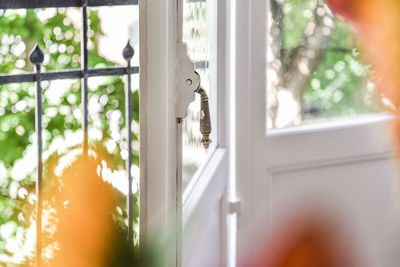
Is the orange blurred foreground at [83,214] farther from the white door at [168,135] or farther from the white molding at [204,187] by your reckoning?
the white molding at [204,187]

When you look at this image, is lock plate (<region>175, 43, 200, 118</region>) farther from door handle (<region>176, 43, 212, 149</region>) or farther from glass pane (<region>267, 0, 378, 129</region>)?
glass pane (<region>267, 0, 378, 129</region>)

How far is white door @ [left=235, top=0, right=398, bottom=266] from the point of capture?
2.16 m

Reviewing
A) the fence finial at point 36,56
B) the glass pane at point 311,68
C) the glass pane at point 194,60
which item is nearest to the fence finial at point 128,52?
the fence finial at point 36,56

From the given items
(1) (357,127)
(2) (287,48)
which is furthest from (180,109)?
(1) (357,127)

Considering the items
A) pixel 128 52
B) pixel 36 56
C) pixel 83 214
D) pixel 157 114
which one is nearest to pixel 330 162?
pixel 157 114

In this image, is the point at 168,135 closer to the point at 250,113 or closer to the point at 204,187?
the point at 204,187

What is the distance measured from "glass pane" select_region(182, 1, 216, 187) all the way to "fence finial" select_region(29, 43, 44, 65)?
59 centimetres

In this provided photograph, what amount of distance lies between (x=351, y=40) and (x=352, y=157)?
0.44 meters

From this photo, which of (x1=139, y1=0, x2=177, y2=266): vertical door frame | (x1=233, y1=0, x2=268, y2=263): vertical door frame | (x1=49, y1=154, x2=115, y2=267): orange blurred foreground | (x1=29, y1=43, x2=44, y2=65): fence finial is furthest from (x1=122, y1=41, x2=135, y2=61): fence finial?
(x1=233, y1=0, x2=268, y2=263): vertical door frame

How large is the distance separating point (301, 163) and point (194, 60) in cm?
104

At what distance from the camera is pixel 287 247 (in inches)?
10.4

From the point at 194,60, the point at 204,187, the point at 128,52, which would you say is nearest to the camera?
the point at 128,52

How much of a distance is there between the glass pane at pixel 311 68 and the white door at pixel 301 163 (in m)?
0.02

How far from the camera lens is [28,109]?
556mm
